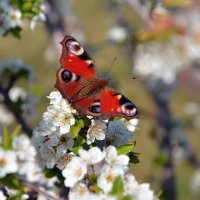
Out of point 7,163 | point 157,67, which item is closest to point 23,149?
point 7,163

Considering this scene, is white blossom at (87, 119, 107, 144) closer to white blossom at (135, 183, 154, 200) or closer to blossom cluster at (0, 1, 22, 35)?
white blossom at (135, 183, 154, 200)

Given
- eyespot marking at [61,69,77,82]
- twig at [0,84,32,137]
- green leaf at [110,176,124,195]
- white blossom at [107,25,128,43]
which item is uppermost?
eyespot marking at [61,69,77,82]

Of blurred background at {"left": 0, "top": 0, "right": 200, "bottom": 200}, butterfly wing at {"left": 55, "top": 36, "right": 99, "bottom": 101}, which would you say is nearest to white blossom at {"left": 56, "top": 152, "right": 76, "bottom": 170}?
butterfly wing at {"left": 55, "top": 36, "right": 99, "bottom": 101}

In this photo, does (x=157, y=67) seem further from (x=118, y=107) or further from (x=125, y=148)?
(x=118, y=107)

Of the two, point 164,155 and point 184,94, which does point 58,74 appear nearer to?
point 164,155

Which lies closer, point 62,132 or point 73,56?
point 62,132

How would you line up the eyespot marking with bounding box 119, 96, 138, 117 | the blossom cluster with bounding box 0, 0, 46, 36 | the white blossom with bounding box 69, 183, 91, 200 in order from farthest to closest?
the blossom cluster with bounding box 0, 0, 46, 36, the eyespot marking with bounding box 119, 96, 138, 117, the white blossom with bounding box 69, 183, 91, 200

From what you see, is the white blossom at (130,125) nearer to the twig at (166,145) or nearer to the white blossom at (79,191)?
the white blossom at (79,191)
